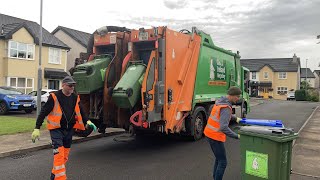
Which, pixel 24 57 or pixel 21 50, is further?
pixel 24 57

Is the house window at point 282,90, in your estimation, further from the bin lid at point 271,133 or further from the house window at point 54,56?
the bin lid at point 271,133

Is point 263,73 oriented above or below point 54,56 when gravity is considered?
above

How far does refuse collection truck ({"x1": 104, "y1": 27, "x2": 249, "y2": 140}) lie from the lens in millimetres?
7262

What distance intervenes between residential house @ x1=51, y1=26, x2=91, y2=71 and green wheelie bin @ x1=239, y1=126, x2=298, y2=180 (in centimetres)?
3297

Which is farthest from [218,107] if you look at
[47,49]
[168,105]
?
[47,49]

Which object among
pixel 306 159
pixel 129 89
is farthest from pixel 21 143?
pixel 306 159

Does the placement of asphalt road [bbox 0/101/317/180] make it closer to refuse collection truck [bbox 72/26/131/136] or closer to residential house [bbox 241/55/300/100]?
refuse collection truck [bbox 72/26/131/136]

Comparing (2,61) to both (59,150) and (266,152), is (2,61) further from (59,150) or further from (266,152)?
(266,152)

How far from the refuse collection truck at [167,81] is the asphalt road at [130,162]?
63cm

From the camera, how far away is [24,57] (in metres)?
25.8

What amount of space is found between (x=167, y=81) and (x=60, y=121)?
10.4 ft

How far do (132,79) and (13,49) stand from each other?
20.6 metres

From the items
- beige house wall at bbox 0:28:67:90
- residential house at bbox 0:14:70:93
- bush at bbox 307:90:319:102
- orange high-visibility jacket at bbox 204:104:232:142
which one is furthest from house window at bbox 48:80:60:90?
bush at bbox 307:90:319:102

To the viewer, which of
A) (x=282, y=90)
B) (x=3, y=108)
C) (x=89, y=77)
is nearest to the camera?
(x=89, y=77)
